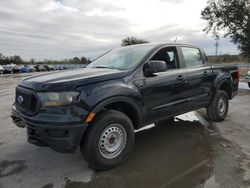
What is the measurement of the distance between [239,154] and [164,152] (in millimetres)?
1222

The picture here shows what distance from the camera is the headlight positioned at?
280 centimetres

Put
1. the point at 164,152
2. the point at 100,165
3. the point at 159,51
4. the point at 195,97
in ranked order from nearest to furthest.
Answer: the point at 100,165, the point at 164,152, the point at 159,51, the point at 195,97

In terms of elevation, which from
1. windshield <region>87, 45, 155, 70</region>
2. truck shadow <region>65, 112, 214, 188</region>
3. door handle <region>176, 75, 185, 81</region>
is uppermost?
windshield <region>87, 45, 155, 70</region>

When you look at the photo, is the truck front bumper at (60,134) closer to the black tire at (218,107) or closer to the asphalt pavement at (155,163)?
the asphalt pavement at (155,163)

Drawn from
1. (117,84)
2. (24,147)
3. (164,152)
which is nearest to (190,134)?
(164,152)

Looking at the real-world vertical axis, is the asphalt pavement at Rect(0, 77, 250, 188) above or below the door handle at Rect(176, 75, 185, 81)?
below

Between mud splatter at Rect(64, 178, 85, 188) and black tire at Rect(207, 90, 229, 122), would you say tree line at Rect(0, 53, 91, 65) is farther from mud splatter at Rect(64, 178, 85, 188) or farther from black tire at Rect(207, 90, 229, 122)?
mud splatter at Rect(64, 178, 85, 188)

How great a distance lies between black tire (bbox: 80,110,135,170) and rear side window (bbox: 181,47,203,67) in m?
2.08

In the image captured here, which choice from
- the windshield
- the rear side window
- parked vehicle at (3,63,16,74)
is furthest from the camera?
parked vehicle at (3,63,16,74)

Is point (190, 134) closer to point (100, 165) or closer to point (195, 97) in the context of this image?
point (195, 97)

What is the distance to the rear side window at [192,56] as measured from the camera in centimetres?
463

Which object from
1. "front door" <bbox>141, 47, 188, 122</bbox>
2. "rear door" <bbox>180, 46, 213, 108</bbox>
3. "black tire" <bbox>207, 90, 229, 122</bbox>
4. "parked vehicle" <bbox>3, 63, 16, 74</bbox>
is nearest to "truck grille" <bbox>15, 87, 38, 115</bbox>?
"front door" <bbox>141, 47, 188, 122</bbox>

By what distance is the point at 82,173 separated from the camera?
3.19 metres

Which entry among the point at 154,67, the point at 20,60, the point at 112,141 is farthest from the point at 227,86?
the point at 20,60
